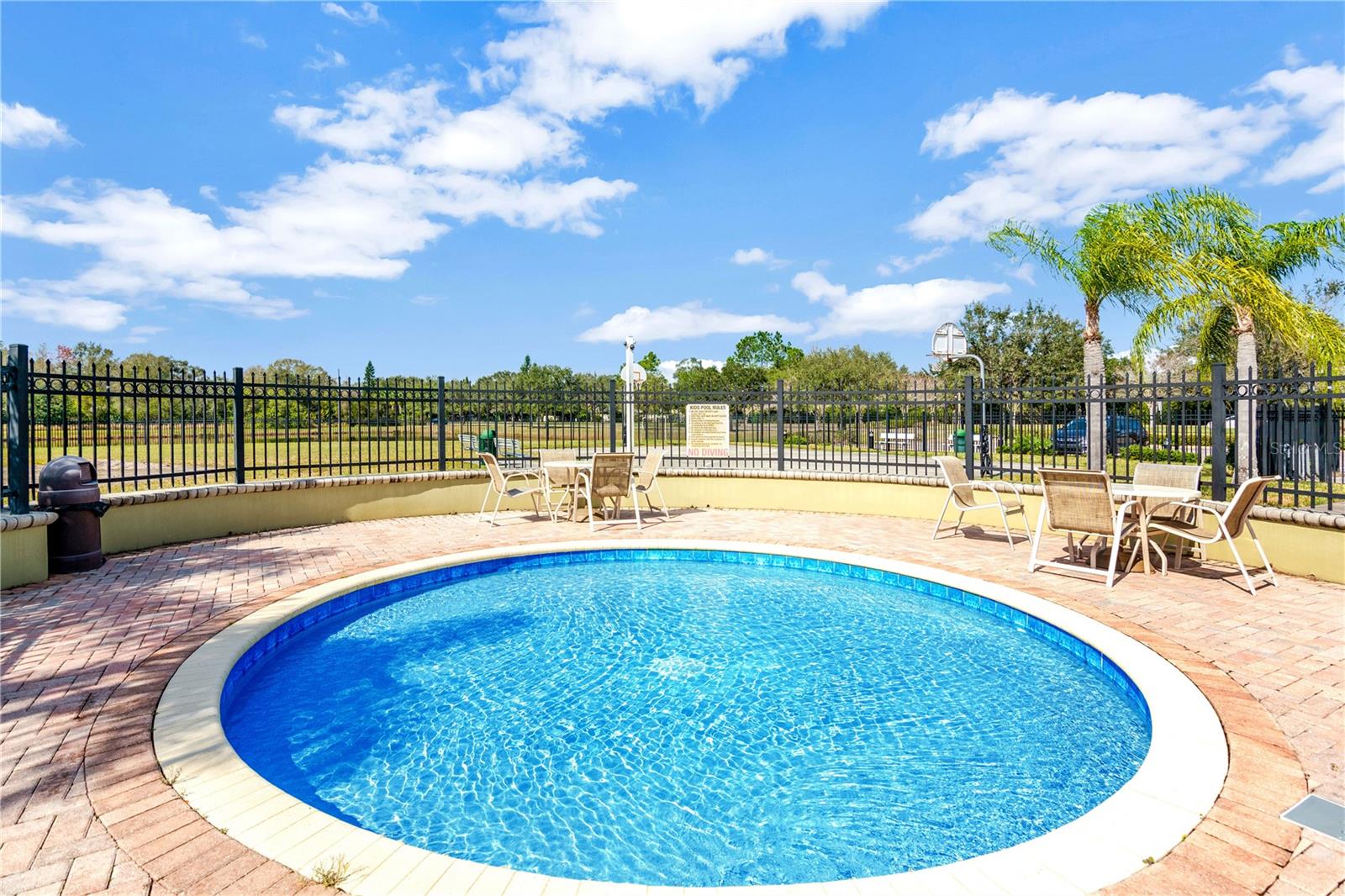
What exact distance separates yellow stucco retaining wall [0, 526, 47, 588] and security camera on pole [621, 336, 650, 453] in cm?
777

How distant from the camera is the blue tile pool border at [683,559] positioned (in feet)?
14.4

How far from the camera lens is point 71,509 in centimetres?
654

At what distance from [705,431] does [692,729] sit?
29.9 feet

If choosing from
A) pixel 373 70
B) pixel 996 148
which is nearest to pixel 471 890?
pixel 373 70

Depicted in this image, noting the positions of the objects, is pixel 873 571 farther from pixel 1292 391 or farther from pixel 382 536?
pixel 382 536

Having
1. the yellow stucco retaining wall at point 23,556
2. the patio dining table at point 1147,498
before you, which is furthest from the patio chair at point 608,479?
the patio dining table at point 1147,498

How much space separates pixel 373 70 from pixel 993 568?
1282cm

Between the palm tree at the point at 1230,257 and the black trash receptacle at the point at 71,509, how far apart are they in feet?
58.7

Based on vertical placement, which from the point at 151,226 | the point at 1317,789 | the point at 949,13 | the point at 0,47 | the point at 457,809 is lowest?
the point at 457,809

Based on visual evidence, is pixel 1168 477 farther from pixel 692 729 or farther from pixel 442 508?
pixel 442 508

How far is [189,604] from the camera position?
5.55 m

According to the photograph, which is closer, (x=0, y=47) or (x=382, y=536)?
(x=0, y=47)

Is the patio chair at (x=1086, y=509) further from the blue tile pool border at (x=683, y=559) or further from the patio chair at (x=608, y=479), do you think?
the patio chair at (x=608, y=479)

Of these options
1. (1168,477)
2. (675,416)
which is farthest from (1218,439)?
(675,416)
